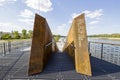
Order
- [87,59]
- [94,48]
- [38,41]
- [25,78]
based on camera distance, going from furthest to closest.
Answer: [94,48] < [38,41] < [87,59] < [25,78]

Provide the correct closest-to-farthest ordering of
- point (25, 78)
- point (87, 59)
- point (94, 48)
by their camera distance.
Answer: point (25, 78) → point (87, 59) → point (94, 48)

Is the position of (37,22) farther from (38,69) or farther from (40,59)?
(38,69)

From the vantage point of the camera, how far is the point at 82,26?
5.50m

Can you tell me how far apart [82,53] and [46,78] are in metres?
1.53

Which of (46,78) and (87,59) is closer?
(46,78)

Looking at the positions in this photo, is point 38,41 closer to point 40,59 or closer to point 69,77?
point 40,59

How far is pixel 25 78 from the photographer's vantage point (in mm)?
4242

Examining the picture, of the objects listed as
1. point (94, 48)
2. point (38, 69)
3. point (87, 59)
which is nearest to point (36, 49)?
point (38, 69)


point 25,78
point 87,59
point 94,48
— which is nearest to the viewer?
point 25,78

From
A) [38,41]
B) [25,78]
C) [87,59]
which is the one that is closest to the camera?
[25,78]

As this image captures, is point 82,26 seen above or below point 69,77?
above

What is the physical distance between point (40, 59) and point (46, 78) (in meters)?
1.03

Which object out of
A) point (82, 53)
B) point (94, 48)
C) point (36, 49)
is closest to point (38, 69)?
point (36, 49)

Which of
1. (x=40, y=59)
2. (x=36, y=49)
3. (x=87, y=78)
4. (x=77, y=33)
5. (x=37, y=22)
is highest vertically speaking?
(x=37, y=22)
